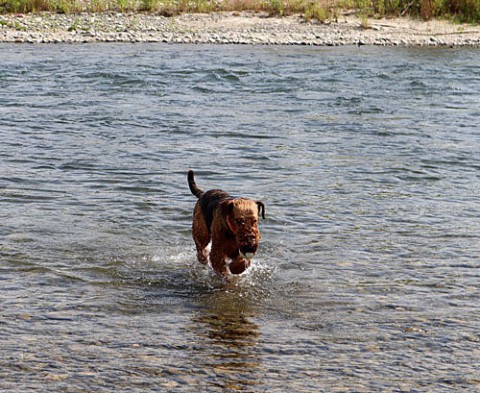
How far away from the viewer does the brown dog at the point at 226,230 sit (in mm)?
6289

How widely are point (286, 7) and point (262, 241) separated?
21233 mm

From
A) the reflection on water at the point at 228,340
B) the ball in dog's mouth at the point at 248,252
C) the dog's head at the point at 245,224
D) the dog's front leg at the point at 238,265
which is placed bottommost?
the reflection on water at the point at 228,340

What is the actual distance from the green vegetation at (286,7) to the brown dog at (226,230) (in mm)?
20474

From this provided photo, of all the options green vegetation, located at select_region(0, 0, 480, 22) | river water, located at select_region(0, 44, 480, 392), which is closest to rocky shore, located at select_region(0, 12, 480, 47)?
green vegetation, located at select_region(0, 0, 480, 22)

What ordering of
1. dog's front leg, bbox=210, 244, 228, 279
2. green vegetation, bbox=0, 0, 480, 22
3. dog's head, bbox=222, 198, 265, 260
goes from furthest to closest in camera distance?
green vegetation, bbox=0, 0, 480, 22, dog's front leg, bbox=210, 244, 228, 279, dog's head, bbox=222, 198, 265, 260

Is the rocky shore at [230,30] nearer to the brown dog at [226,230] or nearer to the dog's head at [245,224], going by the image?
the brown dog at [226,230]

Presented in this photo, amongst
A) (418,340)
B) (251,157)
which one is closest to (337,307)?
(418,340)

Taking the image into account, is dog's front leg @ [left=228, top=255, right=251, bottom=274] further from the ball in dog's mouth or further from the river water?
the ball in dog's mouth

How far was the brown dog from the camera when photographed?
20.6 ft

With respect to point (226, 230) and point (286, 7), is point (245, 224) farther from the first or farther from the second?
point (286, 7)

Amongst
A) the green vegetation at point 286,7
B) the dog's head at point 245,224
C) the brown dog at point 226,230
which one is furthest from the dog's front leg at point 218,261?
the green vegetation at point 286,7

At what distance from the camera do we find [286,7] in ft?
93.7

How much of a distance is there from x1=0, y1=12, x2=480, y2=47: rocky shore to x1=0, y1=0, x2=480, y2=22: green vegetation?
382 millimetres

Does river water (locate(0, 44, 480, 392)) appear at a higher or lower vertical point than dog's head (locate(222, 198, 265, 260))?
lower
